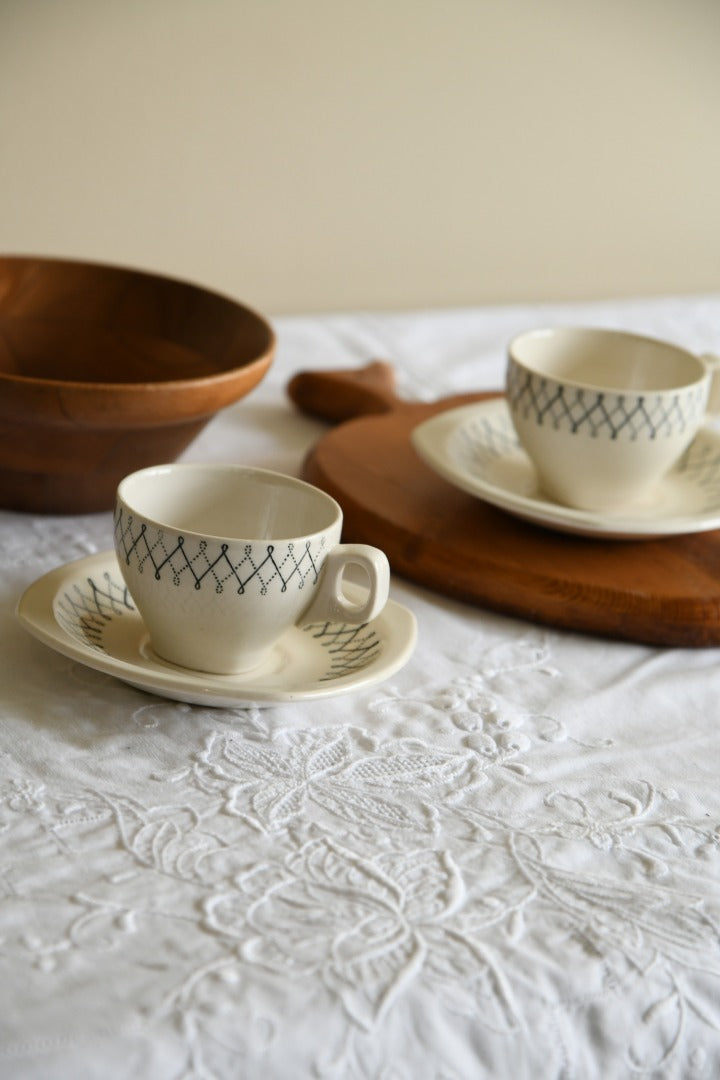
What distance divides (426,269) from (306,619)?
3.90 feet

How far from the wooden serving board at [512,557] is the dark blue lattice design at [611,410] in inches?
3.2

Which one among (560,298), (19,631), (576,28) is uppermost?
(576,28)

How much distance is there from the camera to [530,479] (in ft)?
2.73

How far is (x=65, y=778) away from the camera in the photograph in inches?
19.9

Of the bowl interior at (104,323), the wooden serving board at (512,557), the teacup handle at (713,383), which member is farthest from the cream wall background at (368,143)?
the teacup handle at (713,383)

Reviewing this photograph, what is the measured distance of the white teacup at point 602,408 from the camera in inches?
28.0

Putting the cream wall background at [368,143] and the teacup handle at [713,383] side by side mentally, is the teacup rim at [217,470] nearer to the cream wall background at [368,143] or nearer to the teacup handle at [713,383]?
the teacup handle at [713,383]

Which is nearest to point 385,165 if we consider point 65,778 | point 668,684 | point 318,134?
point 318,134

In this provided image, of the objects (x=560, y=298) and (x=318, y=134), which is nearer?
(x=318, y=134)

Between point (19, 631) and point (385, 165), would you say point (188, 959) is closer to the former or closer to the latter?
point (19, 631)

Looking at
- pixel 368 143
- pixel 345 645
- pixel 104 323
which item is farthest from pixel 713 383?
pixel 368 143

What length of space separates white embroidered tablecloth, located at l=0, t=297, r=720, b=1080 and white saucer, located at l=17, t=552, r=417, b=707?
19 millimetres

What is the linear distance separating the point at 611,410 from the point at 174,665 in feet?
1.01

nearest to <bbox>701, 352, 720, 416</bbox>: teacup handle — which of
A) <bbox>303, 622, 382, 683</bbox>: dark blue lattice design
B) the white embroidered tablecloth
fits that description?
the white embroidered tablecloth
